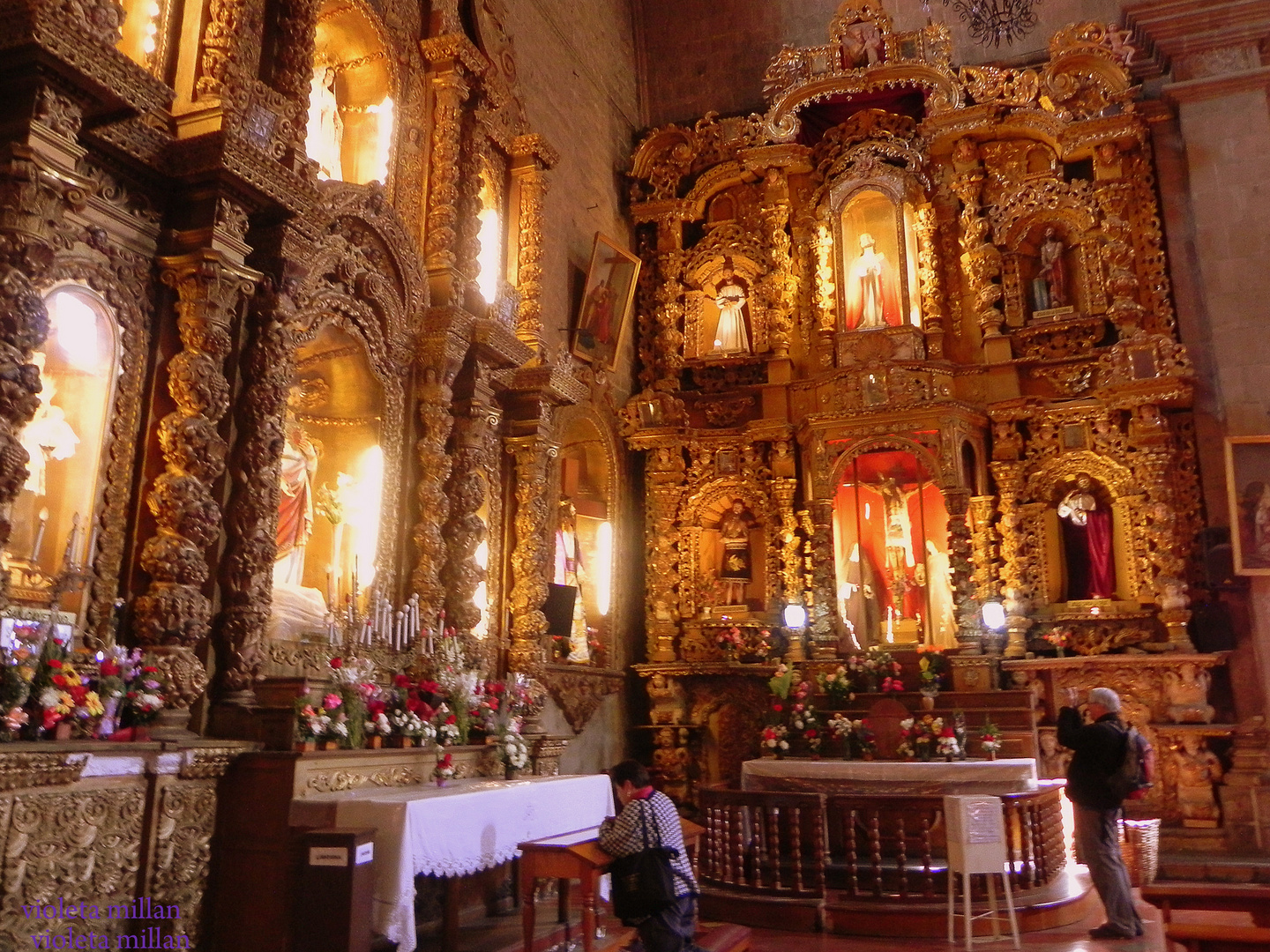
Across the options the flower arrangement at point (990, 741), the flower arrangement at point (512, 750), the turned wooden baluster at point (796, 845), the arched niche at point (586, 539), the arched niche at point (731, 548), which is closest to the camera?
the turned wooden baluster at point (796, 845)

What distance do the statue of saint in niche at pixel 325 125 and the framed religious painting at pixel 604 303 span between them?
4368 mm

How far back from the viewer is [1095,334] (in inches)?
571

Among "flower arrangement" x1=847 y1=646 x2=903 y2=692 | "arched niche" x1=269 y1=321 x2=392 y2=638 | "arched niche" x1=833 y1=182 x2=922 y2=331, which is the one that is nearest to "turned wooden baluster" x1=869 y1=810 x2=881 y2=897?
"arched niche" x1=269 y1=321 x2=392 y2=638

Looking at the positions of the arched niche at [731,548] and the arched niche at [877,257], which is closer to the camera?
the arched niche at [731,548]

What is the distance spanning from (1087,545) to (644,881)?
34.5 feet

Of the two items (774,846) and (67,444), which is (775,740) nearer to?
(774,846)

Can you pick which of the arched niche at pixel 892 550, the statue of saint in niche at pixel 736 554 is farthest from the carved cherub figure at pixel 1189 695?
the statue of saint in niche at pixel 736 554

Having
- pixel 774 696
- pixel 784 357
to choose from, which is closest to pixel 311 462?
pixel 774 696

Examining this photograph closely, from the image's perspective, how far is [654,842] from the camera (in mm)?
5496

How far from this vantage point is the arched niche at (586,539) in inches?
522

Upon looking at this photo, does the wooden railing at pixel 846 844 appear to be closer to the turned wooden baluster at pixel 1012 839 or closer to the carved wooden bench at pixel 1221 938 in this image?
the turned wooden baluster at pixel 1012 839

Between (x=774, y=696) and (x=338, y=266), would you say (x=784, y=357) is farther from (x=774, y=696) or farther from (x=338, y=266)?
(x=338, y=266)

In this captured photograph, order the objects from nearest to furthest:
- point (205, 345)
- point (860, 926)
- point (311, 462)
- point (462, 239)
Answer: point (205, 345), point (860, 926), point (311, 462), point (462, 239)

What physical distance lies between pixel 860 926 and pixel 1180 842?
5785mm
